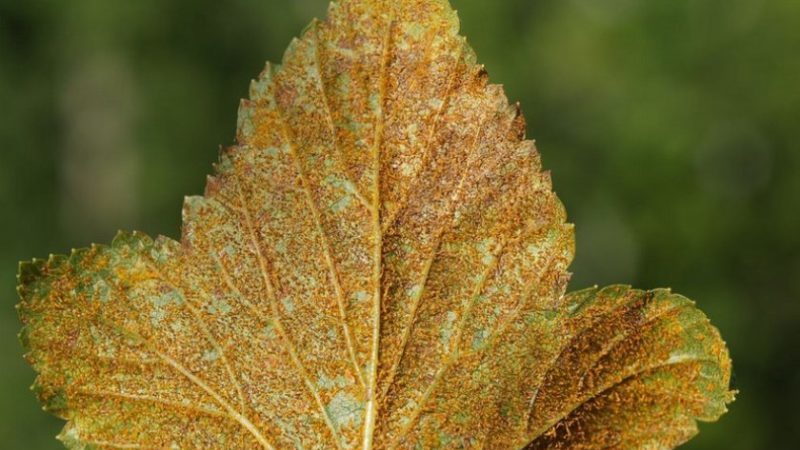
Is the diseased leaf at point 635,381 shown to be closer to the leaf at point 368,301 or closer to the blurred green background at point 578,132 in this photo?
the leaf at point 368,301

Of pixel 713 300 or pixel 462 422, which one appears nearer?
pixel 462 422

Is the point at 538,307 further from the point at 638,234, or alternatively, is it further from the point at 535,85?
the point at 535,85

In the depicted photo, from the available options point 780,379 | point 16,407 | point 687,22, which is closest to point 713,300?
point 780,379

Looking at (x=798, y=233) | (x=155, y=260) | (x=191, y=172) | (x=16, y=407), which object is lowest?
(x=155, y=260)

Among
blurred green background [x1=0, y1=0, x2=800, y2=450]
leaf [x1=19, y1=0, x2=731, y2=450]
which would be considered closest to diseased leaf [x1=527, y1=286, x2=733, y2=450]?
leaf [x1=19, y1=0, x2=731, y2=450]

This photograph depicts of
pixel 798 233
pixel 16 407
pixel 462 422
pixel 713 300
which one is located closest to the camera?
pixel 462 422

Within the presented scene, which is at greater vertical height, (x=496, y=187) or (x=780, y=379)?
(x=780, y=379)

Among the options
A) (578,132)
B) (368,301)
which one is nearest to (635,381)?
(368,301)

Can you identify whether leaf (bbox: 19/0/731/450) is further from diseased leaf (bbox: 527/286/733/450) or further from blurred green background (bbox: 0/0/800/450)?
blurred green background (bbox: 0/0/800/450)

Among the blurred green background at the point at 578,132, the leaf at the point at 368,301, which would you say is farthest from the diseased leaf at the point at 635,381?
the blurred green background at the point at 578,132
